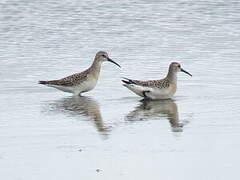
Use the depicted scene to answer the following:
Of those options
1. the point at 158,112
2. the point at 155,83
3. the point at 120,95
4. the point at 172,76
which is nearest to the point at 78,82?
the point at 120,95

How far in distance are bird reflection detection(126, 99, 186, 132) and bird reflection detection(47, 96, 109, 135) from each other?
0.46 meters

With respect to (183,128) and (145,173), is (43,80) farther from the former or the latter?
(145,173)

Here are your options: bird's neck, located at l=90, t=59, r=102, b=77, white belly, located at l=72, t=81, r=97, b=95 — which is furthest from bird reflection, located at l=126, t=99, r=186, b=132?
bird's neck, located at l=90, t=59, r=102, b=77

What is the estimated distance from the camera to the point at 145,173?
9672 millimetres

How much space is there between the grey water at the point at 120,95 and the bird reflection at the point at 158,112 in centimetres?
2

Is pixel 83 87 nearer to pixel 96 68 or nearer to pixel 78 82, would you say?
pixel 78 82

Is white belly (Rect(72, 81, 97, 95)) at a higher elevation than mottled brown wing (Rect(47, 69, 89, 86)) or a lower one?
lower

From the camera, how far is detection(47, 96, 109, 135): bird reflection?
12477 mm

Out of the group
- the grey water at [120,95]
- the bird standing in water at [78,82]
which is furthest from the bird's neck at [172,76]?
the bird standing in water at [78,82]

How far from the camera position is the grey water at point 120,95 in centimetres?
1012

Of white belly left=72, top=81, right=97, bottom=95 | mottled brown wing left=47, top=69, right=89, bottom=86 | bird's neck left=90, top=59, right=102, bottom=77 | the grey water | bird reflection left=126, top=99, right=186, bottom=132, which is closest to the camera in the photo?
the grey water

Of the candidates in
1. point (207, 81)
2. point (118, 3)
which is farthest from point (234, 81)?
point (118, 3)

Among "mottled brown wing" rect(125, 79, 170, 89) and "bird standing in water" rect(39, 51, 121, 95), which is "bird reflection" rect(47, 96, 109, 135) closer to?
"bird standing in water" rect(39, 51, 121, 95)

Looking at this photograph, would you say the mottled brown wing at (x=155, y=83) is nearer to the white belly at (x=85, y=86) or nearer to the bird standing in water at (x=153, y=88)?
the bird standing in water at (x=153, y=88)
